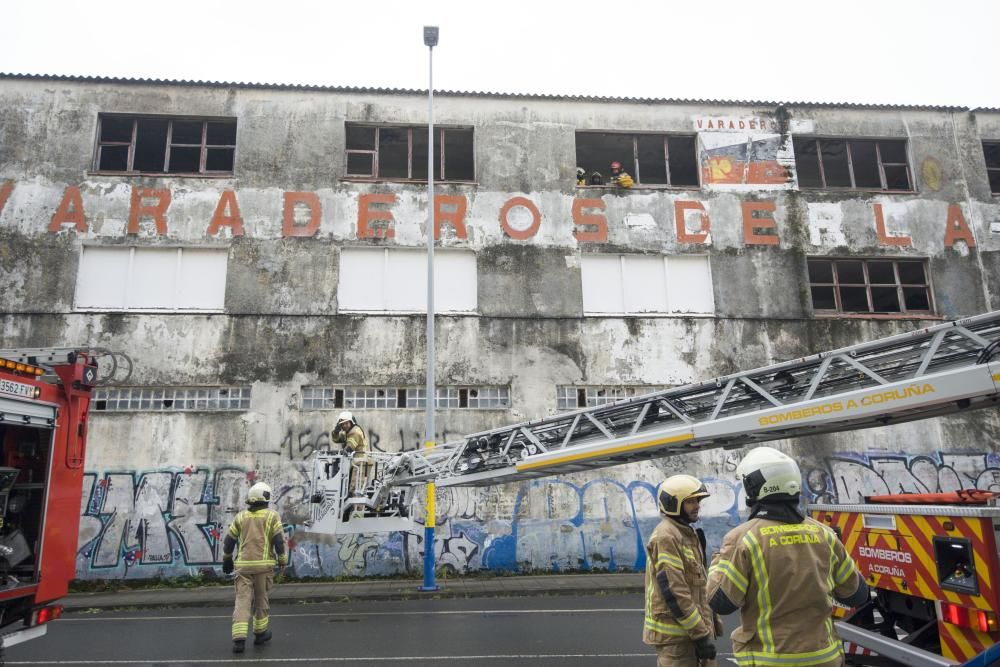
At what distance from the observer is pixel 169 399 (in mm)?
14531

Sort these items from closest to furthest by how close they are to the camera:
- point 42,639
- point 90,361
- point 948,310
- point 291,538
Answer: point 90,361
point 42,639
point 291,538
point 948,310

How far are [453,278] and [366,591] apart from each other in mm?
6956

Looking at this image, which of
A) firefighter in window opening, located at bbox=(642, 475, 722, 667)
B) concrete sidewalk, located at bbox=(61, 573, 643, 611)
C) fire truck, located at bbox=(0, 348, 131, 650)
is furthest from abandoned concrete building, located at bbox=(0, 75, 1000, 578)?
firefighter in window opening, located at bbox=(642, 475, 722, 667)

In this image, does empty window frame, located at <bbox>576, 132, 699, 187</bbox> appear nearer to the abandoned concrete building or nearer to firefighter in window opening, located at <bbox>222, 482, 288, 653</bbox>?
the abandoned concrete building

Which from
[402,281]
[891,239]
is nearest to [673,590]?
[402,281]

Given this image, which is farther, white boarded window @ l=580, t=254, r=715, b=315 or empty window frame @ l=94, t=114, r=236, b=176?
empty window frame @ l=94, t=114, r=236, b=176

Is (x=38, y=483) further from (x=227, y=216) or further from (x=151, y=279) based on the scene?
(x=227, y=216)

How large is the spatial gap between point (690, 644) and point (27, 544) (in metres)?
5.97

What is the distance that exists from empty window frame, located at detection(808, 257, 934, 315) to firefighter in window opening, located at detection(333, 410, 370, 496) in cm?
1228

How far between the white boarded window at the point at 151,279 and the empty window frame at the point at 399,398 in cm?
307

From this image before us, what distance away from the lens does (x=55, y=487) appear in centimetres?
652

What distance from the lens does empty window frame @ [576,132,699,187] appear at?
678 inches

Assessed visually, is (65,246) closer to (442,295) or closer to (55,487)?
(442,295)

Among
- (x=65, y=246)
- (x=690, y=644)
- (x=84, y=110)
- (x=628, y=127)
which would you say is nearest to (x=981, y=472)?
(x=628, y=127)
